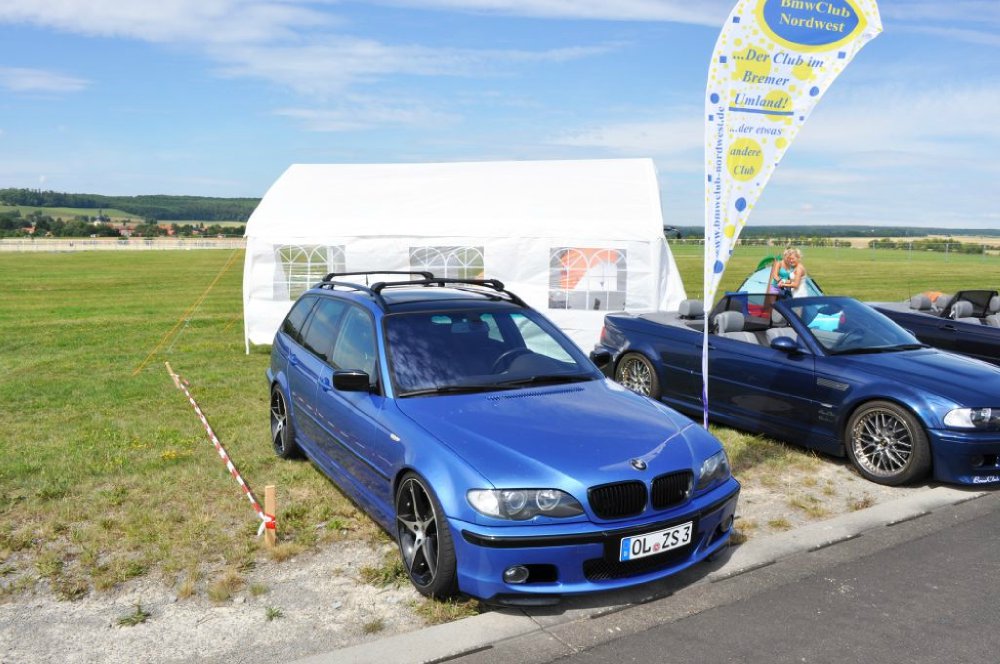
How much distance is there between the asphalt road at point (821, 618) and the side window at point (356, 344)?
6.93ft

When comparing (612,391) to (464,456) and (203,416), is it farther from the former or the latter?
(203,416)

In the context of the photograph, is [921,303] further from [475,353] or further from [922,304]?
[475,353]

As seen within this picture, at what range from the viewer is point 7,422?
26.5 ft

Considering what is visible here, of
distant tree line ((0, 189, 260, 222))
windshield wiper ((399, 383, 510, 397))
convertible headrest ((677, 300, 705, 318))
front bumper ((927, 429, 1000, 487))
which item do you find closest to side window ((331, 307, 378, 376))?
windshield wiper ((399, 383, 510, 397))

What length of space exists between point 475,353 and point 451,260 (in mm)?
7925

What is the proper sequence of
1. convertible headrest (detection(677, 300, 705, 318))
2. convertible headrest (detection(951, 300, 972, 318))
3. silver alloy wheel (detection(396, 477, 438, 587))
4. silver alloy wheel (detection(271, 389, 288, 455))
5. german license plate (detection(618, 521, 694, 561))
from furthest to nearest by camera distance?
convertible headrest (detection(951, 300, 972, 318)), convertible headrest (detection(677, 300, 705, 318)), silver alloy wheel (detection(271, 389, 288, 455)), silver alloy wheel (detection(396, 477, 438, 587)), german license plate (detection(618, 521, 694, 561))

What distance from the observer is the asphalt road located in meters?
3.58

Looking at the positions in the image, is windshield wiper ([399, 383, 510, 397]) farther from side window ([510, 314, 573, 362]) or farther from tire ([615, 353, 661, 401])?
tire ([615, 353, 661, 401])

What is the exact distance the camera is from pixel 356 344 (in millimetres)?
5371

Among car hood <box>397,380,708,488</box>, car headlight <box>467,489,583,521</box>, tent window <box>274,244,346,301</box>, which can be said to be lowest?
car headlight <box>467,489,583,521</box>

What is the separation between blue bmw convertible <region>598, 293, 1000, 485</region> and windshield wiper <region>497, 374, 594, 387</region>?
53.9 inches

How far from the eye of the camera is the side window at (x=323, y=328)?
5.85 meters

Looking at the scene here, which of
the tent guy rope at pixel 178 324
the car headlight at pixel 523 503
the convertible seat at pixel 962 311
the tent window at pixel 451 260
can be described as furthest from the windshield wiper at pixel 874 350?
the tent guy rope at pixel 178 324

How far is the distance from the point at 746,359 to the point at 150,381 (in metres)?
7.53
